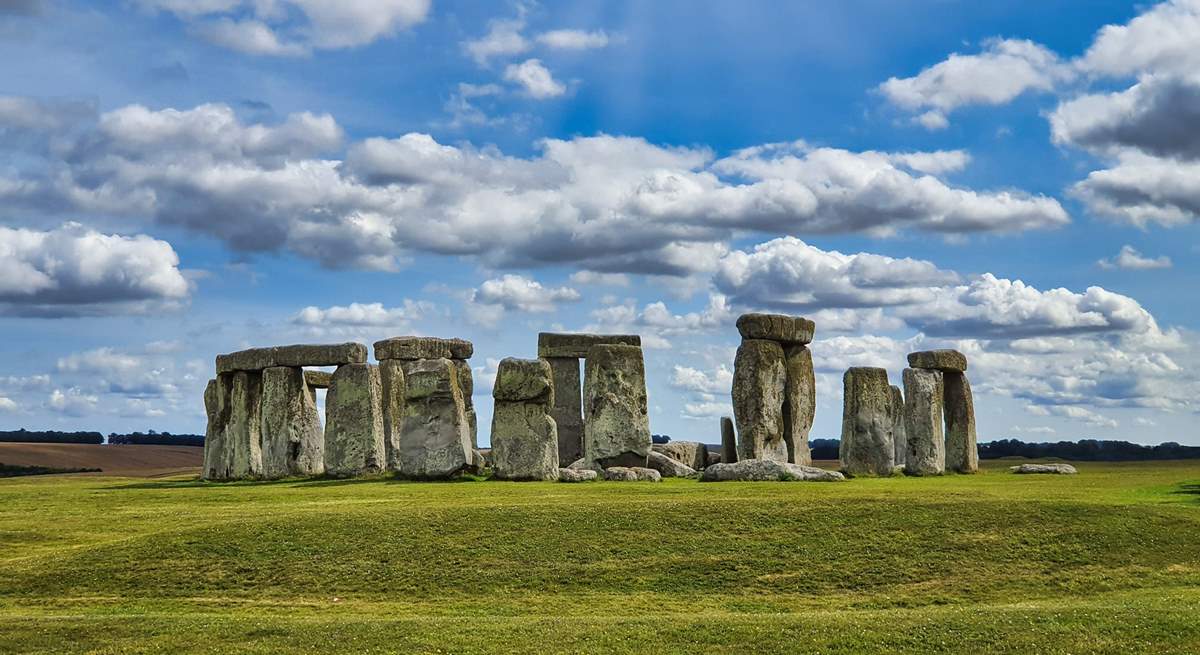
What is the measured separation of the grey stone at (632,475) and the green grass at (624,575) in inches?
212

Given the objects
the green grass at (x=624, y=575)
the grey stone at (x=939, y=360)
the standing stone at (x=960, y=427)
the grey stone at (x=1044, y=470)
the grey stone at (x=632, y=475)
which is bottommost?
the green grass at (x=624, y=575)

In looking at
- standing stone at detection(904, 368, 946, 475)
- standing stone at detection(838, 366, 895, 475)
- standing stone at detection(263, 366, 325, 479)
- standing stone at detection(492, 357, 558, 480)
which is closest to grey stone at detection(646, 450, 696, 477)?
standing stone at detection(492, 357, 558, 480)

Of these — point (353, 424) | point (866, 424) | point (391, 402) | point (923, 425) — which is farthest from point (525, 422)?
point (923, 425)

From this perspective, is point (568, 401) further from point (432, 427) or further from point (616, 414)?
point (432, 427)

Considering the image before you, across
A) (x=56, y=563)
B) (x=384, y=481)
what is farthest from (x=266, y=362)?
(x=56, y=563)

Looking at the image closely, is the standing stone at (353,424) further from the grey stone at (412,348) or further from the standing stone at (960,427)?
the standing stone at (960,427)

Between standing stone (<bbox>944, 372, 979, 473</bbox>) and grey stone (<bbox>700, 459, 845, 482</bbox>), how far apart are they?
10115 mm

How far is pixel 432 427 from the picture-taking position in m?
37.1

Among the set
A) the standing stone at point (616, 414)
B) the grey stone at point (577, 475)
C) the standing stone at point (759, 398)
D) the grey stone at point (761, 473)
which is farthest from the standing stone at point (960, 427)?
the grey stone at point (577, 475)

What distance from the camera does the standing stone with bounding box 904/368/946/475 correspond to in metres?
41.3

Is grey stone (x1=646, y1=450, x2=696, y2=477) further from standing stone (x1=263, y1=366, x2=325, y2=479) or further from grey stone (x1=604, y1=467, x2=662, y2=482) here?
standing stone (x1=263, y1=366, x2=325, y2=479)

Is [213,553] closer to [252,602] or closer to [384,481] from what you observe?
[252,602]

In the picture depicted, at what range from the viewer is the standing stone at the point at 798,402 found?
40562mm

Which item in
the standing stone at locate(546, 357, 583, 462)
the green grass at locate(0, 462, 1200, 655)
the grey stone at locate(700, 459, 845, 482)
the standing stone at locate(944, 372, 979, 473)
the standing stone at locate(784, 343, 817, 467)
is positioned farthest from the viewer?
the standing stone at locate(546, 357, 583, 462)
